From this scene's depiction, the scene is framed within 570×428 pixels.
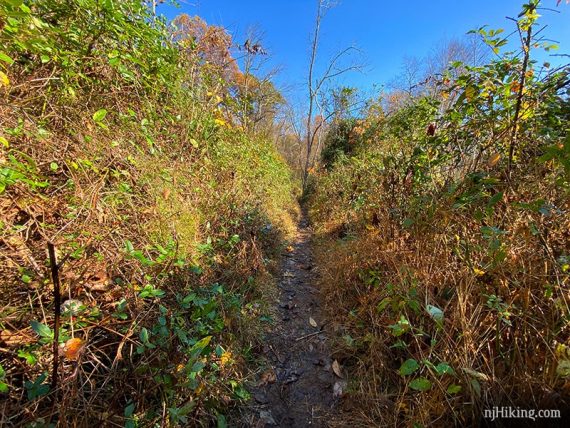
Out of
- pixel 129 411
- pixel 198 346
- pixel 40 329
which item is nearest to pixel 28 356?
pixel 40 329

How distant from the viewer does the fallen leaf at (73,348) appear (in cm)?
110

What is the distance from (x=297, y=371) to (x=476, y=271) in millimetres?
1548

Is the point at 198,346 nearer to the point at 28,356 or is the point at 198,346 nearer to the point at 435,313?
the point at 28,356

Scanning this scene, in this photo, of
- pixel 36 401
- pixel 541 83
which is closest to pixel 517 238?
pixel 541 83

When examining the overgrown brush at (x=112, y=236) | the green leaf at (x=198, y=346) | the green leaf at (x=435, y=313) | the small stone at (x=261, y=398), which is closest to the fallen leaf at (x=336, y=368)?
the small stone at (x=261, y=398)

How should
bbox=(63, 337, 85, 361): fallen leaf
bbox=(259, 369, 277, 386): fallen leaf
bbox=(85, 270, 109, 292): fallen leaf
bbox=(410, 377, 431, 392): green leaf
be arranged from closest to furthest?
bbox=(63, 337, 85, 361): fallen leaf < bbox=(410, 377, 431, 392): green leaf < bbox=(85, 270, 109, 292): fallen leaf < bbox=(259, 369, 277, 386): fallen leaf

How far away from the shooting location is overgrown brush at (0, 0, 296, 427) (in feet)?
4.01

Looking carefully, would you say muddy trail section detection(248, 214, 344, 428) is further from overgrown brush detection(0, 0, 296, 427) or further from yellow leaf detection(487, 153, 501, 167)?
yellow leaf detection(487, 153, 501, 167)

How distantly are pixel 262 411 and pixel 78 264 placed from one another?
1.50 meters

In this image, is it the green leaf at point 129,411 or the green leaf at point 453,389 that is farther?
the green leaf at point 453,389

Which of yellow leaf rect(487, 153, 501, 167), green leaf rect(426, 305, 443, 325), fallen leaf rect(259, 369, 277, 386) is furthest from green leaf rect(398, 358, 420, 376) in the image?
yellow leaf rect(487, 153, 501, 167)

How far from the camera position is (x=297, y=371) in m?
2.14

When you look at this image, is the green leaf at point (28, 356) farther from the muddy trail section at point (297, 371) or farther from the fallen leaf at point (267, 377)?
the fallen leaf at point (267, 377)

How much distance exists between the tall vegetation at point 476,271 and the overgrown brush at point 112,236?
3.42ft
